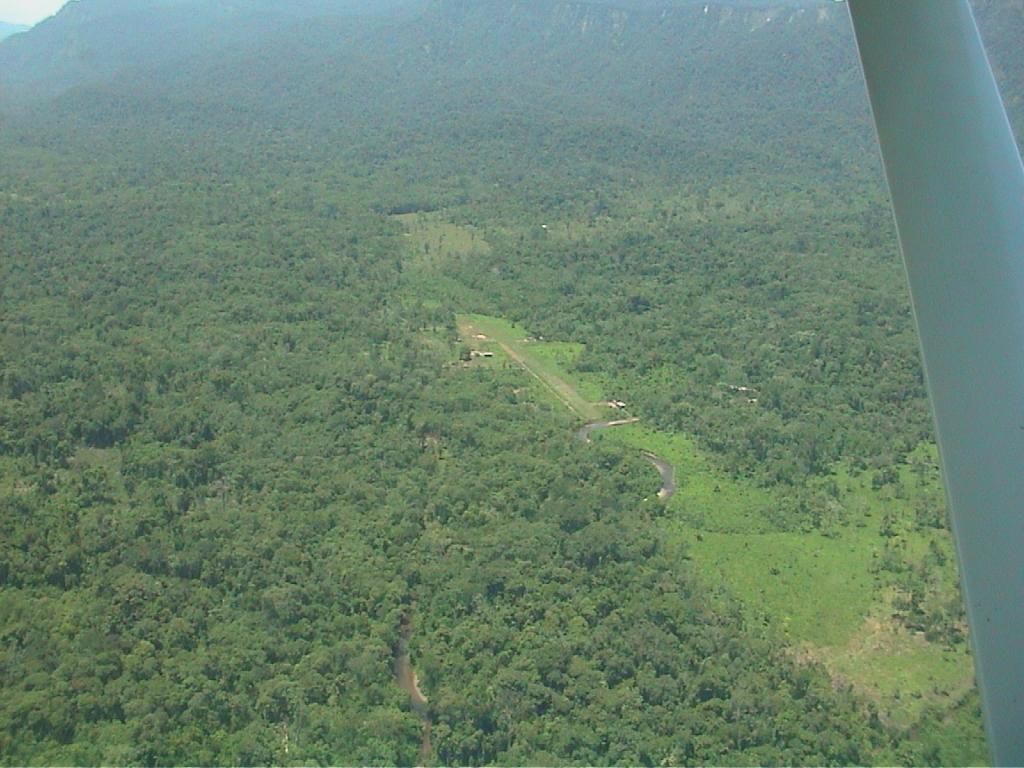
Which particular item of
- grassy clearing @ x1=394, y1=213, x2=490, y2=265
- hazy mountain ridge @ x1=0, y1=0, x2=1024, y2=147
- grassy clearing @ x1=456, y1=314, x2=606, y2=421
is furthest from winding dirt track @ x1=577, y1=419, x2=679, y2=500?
hazy mountain ridge @ x1=0, y1=0, x2=1024, y2=147

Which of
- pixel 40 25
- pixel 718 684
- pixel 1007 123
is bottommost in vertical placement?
pixel 718 684

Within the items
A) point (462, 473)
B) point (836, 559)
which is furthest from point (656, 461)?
point (836, 559)

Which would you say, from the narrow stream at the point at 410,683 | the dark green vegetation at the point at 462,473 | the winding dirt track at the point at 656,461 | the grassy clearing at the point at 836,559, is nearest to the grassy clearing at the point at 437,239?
the dark green vegetation at the point at 462,473

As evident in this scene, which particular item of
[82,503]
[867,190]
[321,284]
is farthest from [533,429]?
[867,190]

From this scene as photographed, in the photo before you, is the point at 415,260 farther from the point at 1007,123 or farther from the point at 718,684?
the point at 1007,123

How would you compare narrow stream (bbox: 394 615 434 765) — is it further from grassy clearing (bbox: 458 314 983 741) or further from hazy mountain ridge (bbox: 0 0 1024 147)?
hazy mountain ridge (bbox: 0 0 1024 147)

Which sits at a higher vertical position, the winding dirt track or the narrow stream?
the narrow stream

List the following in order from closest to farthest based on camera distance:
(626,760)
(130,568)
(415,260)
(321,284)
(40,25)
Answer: (626,760) → (130,568) → (321,284) → (415,260) → (40,25)

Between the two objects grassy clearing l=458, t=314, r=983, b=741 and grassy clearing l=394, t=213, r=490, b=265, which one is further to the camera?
grassy clearing l=394, t=213, r=490, b=265

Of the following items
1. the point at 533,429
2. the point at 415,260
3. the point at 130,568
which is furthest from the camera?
the point at 415,260
